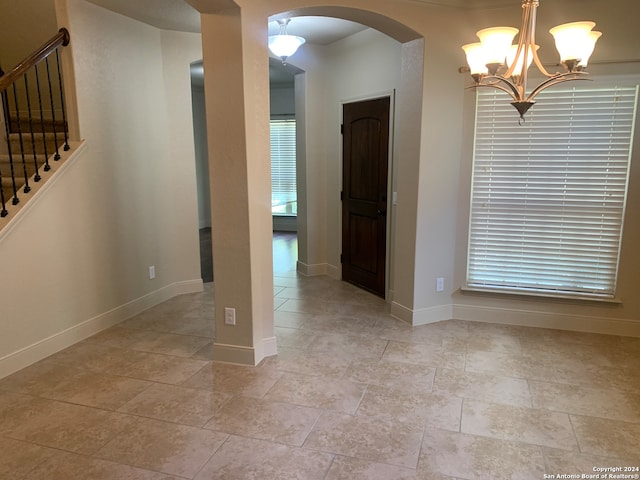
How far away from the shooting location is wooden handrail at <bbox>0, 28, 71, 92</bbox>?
9.77 ft

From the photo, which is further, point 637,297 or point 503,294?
point 503,294

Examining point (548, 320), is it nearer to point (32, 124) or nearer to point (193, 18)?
point (193, 18)

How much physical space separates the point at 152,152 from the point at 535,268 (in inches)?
149

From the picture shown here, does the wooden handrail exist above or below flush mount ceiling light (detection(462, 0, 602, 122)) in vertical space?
above

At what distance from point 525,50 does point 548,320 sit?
2.58m

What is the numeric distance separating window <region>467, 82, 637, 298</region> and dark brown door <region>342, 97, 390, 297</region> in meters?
1.06

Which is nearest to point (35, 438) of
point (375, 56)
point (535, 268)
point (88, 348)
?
point (88, 348)

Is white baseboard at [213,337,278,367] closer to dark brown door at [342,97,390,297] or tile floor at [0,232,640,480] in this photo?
tile floor at [0,232,640,480]

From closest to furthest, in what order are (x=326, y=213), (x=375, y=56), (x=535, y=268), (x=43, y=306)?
(x=43, y=306) < (x=535, y=268) < (x=375, y=56) < (x=326, y=213)

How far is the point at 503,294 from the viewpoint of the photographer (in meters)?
3.95

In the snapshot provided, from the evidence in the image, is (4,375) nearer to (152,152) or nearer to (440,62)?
(152,152)

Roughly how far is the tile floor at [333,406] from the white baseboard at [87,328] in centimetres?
8

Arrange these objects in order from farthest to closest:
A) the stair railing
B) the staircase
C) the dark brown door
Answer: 1. the dark brown door
2. the staircase
3. the stair railing

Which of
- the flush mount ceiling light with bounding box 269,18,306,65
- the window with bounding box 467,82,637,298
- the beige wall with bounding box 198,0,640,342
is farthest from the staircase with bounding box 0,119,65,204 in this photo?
the window with bounding box 467,82,637,298
